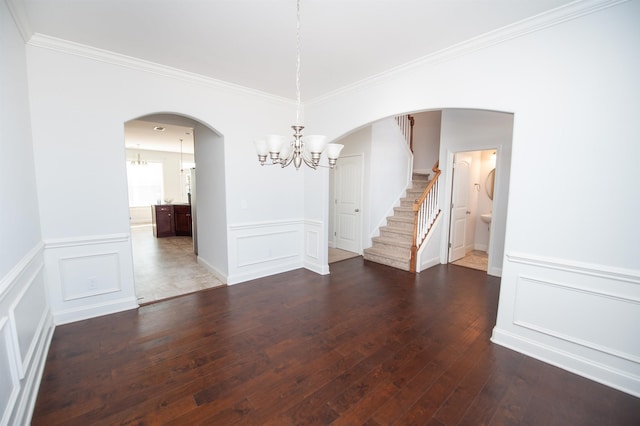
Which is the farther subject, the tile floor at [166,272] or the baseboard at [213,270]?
the baseboard at [213,270]

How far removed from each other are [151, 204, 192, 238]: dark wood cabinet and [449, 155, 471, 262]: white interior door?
716 centimetres

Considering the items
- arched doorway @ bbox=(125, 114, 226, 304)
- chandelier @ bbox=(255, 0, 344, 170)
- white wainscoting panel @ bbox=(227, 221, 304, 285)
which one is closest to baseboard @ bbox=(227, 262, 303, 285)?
white wainscoting panel @ bbox=(227, 221, 304, 285)

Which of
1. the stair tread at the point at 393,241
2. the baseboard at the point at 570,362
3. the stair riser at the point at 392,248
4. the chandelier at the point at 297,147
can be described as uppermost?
the chandelier at the point at 297,147

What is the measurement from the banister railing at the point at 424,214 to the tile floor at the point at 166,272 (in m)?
3.32

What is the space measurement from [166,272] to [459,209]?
555 cm

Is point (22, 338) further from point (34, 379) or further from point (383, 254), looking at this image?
point (383, 254)

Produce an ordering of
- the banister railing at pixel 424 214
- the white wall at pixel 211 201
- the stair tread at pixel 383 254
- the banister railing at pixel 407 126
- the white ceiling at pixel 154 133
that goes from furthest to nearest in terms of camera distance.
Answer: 1. the banister railing at pixel 407 126
2. the white ceiling at pixel 154 133
3. the stair tread at pixel 383 254
4. the banister railing at pixel 424 214
5. the white wall at pixel 211 201

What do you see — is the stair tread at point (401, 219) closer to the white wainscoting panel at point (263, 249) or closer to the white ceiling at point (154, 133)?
the white wainscoting panel at point (263, 249)

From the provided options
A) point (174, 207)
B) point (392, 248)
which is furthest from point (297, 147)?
point (174, 207)

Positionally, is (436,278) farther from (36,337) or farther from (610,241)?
(36,337)

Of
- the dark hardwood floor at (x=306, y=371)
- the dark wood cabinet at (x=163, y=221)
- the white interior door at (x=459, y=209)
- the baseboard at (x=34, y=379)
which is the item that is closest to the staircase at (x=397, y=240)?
the white interior door at (x=459, y=209)

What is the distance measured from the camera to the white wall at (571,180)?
1.98 metres

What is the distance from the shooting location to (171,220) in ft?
26.5

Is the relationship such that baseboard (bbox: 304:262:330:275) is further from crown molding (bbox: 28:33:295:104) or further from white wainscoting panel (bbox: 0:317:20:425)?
white wainscoting panel (bbox: 0:317:20:425)
